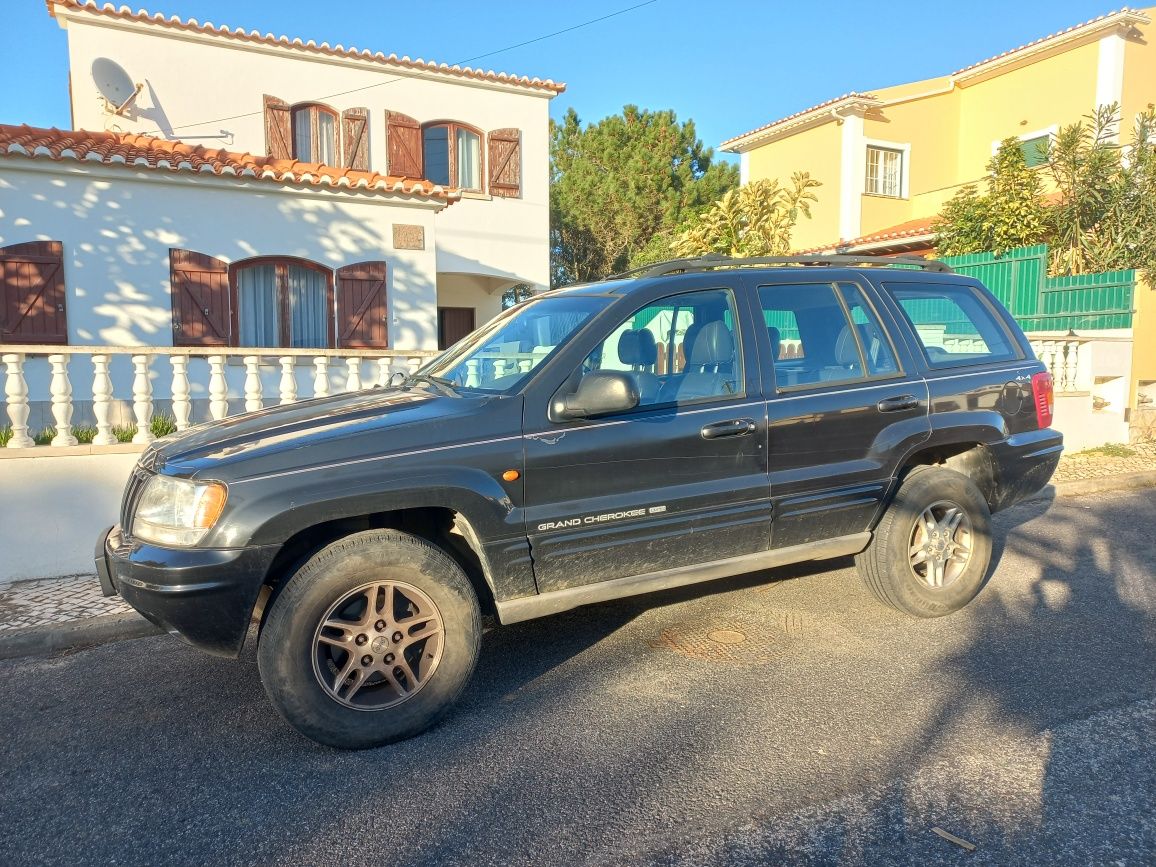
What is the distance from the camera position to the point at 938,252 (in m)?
14.9

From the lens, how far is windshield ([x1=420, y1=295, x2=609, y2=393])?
3799mm

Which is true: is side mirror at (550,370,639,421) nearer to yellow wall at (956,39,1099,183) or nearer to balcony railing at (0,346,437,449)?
balcony railing at (0,346,437,449)

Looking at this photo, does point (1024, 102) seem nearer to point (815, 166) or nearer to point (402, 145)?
point (815, 166)

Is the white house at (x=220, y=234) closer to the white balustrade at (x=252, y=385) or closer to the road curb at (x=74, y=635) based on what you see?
the white balustrade at (x=252, y=385)

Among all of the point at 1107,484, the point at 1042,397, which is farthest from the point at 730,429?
the point at 1107,484

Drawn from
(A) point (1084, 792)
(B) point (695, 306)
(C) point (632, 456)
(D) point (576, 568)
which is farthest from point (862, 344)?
(A) point (1084, 792)

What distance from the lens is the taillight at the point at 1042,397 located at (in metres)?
4.86

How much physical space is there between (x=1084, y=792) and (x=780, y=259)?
2692 millimetres

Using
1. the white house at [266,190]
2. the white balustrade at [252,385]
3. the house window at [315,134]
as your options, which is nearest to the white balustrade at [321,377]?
the white balustrade at [252,385]

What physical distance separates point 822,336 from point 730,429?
874mm

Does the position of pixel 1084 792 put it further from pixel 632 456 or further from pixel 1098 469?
pixel 1098 469

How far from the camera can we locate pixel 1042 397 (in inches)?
193

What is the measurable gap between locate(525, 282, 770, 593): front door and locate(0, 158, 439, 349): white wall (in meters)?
9.08

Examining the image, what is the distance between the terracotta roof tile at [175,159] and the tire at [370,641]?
30.2 ft
